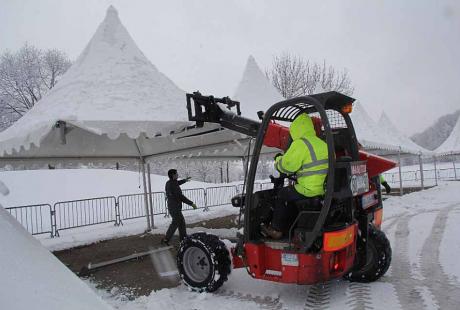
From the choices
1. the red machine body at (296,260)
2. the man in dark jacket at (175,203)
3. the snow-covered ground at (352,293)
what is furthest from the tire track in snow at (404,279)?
Result: the man in dark jacket at (175,203)

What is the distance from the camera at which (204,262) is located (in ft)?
17.1

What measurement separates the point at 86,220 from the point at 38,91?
21.1 meters

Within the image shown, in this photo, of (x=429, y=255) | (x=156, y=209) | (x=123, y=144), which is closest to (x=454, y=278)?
(x=429, y=255)

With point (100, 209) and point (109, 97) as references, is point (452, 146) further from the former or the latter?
point (109, 97)

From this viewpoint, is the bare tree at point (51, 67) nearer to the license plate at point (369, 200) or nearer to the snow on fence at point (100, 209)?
the snow on fence at point (100, 209)

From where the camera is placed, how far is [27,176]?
23578 millimetres

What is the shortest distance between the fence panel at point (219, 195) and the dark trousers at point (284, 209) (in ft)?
51.3

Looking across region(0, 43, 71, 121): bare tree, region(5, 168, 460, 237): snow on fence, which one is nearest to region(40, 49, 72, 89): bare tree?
region(0, 43, 71, 121): bare tree

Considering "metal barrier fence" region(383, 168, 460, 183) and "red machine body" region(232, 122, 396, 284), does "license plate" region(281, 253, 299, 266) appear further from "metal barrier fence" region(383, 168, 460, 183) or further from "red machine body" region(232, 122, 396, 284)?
"metal barrier fence" region(383, 168, 460, 183)

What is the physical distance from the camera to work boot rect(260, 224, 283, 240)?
4.46 metres

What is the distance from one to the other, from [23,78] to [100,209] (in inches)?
854

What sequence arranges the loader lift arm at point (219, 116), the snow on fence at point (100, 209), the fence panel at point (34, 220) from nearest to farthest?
the loader lift arm at point (219, 116) < the fence panel at point (34, 220) < the snow on fence at point (100, 209)

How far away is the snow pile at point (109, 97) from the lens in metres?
5.43

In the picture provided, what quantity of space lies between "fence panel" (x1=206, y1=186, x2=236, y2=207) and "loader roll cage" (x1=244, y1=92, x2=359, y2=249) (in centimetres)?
1538
